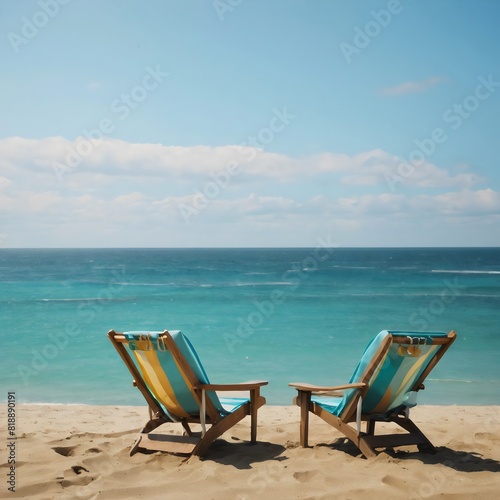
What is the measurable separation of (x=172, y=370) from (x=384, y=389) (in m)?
1.69

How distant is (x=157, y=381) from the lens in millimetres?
4797

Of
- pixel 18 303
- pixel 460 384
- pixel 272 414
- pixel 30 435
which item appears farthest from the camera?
pixel 18 303

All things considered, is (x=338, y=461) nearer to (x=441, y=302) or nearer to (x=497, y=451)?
(x=497, y=451)

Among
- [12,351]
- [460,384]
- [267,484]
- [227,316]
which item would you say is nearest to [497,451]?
[267,484]

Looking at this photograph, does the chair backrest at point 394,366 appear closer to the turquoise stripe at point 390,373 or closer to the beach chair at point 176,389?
the turquoise stripe at point 390,373

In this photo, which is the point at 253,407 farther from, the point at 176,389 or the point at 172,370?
the point at 172,370

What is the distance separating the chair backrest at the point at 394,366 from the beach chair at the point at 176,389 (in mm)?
948

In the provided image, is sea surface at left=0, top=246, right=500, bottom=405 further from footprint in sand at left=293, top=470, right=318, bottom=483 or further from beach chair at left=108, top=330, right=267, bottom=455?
footprint in sand at left=293, top=470, right=318, bottom=483

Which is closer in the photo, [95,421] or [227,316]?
[95,421]

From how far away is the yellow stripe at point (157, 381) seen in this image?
4688 mm

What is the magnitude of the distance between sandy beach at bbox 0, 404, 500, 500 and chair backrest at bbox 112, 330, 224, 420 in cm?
40

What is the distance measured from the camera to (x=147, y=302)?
94.2ft

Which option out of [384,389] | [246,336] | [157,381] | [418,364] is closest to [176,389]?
[157,381]

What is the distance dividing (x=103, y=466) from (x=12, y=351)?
33.5 ft
